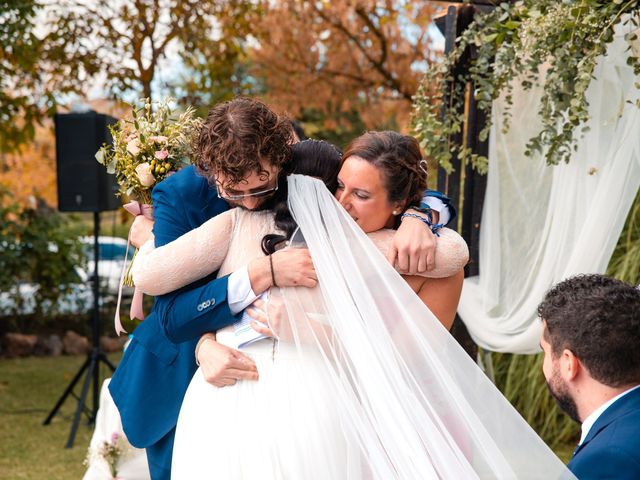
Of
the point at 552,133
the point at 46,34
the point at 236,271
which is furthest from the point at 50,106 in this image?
the point at 236,271

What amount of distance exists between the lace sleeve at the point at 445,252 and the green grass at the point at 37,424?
13.1 feet

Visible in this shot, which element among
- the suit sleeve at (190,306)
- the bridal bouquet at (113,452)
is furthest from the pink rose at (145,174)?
the bridal bouquet at (113,452)

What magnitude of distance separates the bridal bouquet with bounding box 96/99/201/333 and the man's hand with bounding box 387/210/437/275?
0.86 metres

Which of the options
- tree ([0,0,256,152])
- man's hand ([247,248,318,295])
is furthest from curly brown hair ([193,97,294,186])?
tree ([0,0,256,152])

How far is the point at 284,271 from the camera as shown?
2.04 meters

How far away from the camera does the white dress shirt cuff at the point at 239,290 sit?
206 centimetres

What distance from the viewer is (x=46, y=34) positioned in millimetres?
8867

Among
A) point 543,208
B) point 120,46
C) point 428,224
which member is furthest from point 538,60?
point 120,46

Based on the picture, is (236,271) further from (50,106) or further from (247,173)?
(50,106)

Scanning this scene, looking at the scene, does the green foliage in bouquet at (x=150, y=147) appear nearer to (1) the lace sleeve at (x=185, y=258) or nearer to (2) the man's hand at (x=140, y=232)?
(2) the man's hand at (x=140, y=232)

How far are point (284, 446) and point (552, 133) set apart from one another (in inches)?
76.2

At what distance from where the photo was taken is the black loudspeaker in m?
6.44

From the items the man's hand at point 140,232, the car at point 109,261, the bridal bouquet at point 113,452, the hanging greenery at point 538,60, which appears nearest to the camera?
the man's hand at point 140,232

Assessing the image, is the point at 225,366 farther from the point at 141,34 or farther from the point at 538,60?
the point at 141,34
